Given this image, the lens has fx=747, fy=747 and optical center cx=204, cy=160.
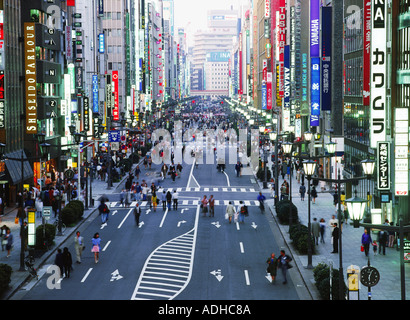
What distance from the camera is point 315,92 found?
66938 millimetres

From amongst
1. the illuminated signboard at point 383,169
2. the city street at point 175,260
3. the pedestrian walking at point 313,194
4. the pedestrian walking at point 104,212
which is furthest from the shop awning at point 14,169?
the illuminated signboard at point 383,169

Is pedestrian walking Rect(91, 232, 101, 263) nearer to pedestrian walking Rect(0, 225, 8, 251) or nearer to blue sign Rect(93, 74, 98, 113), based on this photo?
pedestrian walking Rect(0, 225, 8, 251)

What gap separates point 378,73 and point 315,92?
32.7 m

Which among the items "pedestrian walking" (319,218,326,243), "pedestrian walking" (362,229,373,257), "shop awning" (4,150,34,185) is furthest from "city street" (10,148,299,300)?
"shop awning" (4,150,34,185)

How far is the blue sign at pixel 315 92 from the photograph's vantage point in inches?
2568

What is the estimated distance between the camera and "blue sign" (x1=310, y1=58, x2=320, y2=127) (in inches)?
2568

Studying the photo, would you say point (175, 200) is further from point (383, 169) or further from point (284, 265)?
point (284, 265)

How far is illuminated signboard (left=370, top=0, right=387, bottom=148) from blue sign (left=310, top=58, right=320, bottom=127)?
101 ft

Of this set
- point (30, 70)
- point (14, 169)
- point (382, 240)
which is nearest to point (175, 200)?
point (14, 169)

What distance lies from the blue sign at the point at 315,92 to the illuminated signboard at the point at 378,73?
1213 inches

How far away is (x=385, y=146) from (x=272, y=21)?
111 meters

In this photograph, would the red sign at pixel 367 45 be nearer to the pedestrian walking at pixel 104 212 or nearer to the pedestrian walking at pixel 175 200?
the pedestrian walking at pixel 175 200
